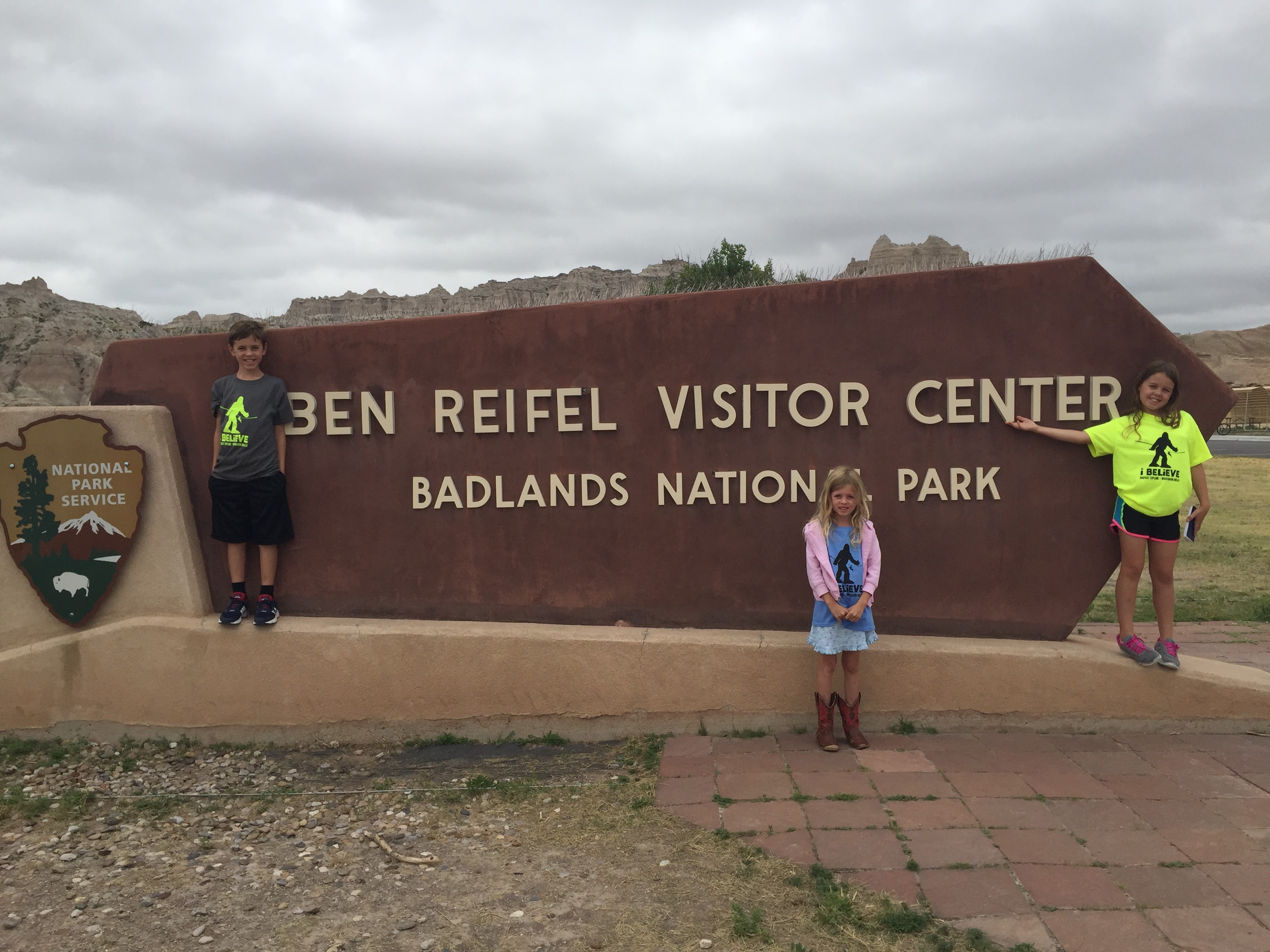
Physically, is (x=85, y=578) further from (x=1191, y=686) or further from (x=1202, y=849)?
(x=1191, y=686)

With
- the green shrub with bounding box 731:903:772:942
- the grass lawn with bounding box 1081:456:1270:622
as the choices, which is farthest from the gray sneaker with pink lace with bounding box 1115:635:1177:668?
the green shrub with bounding box 731:903:772:942

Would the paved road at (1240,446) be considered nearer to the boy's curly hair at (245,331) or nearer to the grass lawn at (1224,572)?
the grass lawn at (1224,572)

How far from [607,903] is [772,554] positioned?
1920 millimetres

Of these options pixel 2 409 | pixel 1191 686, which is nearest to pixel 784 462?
pixel 1191 686

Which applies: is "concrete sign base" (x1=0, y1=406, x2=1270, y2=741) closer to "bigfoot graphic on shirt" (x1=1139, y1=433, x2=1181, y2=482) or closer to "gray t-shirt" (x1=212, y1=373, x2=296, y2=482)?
"gray t-shirt" (x1=212, y1=373, x2=296, y2=482)

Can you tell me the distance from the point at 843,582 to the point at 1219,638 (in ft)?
11.6

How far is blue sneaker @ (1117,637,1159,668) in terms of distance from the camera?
3994 mm

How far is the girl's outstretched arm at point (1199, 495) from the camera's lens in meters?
3.91

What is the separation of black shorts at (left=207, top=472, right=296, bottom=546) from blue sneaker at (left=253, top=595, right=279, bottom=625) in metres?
0.28

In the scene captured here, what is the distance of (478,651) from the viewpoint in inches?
169

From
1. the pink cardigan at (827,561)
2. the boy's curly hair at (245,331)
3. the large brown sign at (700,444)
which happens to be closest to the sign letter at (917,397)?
the large brown sign at (700,444)

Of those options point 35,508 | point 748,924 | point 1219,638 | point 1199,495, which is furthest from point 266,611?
point 1219,638

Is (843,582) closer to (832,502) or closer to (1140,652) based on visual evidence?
(832,502)

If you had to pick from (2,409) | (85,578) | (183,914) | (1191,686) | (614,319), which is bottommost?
(183,914)
